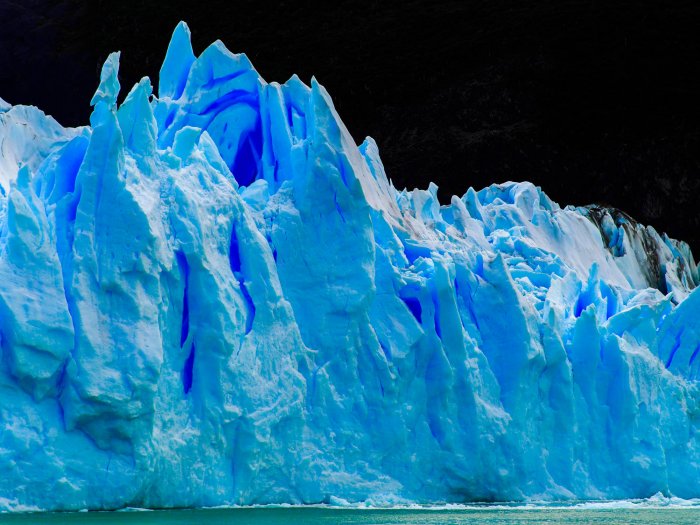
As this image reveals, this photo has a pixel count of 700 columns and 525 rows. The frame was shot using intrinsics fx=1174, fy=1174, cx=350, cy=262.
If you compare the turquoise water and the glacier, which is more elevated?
the glacier

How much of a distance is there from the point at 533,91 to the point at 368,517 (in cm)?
2083

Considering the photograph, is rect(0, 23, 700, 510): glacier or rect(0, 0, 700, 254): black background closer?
rect(0, 23, 700, 510): glacier

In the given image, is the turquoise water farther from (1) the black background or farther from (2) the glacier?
(1) the black background

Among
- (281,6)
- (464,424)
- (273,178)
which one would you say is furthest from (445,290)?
(281,6)

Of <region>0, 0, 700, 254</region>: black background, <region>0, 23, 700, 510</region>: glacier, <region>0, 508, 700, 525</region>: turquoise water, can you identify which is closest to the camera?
<region>0, 508, 700, 525</region>: turquoise water

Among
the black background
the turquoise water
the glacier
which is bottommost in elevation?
the turquoise water

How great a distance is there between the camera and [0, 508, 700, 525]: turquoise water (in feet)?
39.5

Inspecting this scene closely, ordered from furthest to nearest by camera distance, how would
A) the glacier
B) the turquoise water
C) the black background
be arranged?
1. the black background
2. the glacier
3. the turquoise water

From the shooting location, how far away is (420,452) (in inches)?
628

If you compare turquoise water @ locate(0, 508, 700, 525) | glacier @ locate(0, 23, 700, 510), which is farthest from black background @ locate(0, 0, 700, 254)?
turquoise water @ locate(0, 508, 700, 525)

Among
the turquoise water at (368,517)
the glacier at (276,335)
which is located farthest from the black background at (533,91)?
the turquoise water at (368,517)

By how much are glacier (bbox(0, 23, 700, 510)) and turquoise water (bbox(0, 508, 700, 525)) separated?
484 mm

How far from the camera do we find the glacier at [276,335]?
42.5ft

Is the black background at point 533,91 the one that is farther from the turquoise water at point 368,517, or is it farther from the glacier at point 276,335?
the turquoise water at point 368,517
